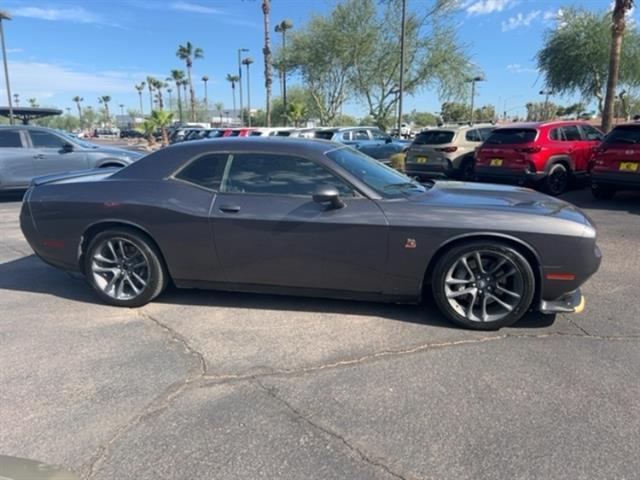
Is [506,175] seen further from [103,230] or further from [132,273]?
[103,230]

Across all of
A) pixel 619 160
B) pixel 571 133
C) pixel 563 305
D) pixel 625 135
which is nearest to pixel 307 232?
pixel 563 305

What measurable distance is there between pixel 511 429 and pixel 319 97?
3364 centimetres

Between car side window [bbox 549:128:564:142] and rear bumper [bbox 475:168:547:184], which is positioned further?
car side window [bbox 549:128:564:142]

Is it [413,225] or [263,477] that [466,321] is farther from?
[263,477]

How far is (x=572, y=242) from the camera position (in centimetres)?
337

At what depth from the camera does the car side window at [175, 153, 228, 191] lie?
155 inches

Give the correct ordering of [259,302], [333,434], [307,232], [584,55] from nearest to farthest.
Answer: [333,434], [307,232], [259,302], [584,55]

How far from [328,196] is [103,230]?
2.12 m

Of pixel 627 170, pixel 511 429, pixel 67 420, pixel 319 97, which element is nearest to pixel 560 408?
pixel 511 429

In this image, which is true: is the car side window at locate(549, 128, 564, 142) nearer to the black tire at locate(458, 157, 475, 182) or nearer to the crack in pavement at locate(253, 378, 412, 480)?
the black tire at locate(458, 157, 475, 182)

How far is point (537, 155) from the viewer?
30.3 feet

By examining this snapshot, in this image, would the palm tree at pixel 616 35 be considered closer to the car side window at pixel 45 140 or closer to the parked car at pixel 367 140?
the parked car at pixel 367 140

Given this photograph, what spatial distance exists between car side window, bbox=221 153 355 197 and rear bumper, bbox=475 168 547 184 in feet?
22.5

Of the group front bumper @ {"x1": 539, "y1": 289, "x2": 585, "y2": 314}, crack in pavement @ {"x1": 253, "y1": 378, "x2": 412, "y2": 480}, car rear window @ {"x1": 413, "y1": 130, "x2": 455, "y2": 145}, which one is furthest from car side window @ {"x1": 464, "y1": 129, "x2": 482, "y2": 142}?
crack in pavement @ {"x1": 253, "y1": 378, "x2": 412, "y2": 480}
